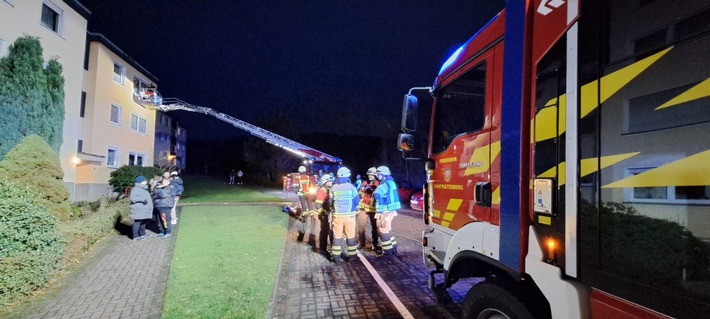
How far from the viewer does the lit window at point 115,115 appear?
21.1 meters

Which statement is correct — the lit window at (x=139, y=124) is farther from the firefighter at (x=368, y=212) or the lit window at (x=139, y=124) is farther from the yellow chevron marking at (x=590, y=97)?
the yellow chevron marking at (x=590, y=97)

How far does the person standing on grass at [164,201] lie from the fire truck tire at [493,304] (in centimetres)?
865

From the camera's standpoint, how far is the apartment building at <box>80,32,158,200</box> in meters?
18.9

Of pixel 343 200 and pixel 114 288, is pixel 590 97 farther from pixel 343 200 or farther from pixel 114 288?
pixel 114 288

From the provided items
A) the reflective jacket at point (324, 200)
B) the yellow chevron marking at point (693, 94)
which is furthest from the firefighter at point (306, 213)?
the yellow chevron marking at point (693, 94)

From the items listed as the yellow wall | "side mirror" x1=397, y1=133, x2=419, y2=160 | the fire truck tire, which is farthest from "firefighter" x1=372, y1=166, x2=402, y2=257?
the yellow wall

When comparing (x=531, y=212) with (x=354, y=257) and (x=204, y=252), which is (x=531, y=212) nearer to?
(x=354, y=257)

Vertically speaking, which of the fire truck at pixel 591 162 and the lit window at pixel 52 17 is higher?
the lit window at pixel 52 17

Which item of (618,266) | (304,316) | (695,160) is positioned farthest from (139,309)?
(695,160)

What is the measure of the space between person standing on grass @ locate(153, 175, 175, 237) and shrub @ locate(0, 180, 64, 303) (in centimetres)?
350

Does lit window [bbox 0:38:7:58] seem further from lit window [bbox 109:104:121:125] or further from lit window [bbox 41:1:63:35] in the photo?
lit window [bbox 109:104:121:125]

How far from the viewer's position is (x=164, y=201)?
9406 mm

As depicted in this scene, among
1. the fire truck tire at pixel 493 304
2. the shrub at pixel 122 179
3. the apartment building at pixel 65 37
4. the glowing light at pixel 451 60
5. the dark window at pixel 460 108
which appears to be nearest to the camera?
the fire truck tire at pixel 493 304

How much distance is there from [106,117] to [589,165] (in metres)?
23.7
